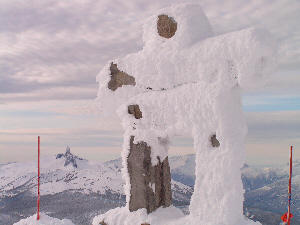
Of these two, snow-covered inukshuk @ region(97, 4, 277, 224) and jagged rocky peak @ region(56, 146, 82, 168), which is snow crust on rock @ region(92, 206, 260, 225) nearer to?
snow-covered inukshuk @ region(97, 4, 277, 224)

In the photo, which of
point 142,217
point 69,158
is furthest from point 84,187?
point 142,217

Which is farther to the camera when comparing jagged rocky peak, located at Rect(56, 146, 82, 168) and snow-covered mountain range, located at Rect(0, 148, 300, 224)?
jagged rocky peak, located at Rect(56, 146, 82, 168)

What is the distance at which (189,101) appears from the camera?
461 cm

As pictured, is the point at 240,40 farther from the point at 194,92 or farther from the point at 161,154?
the point at 161,154

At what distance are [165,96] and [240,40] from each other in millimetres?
1538

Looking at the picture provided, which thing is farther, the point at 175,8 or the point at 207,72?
the point at 175,8

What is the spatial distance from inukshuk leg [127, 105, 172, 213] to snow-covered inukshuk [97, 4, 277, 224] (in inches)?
0.7

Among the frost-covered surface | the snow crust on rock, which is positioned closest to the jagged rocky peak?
the frost-covered surface

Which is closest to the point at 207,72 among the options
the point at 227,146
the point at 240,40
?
the point at 240,40

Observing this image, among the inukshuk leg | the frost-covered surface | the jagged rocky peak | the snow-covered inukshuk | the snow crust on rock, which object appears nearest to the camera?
the snow-covered inukshuk

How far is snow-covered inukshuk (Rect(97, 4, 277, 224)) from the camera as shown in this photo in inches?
165

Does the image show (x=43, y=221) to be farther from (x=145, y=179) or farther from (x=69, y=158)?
(x=69, y=158)

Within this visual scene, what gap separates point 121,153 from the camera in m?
5.57

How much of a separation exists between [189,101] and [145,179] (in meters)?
1.72
